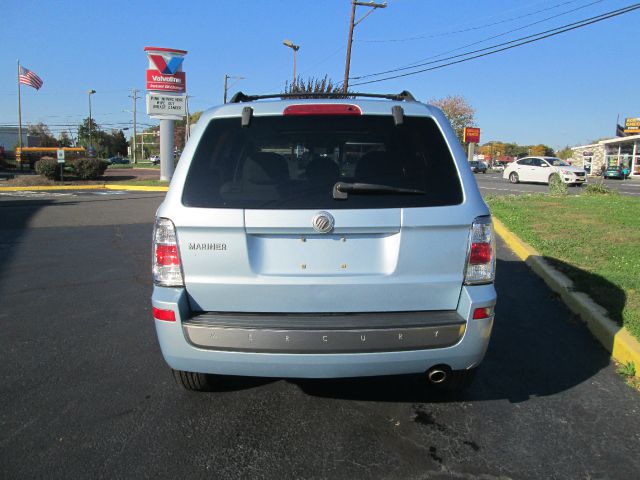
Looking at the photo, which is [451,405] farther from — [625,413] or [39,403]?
[39,403]

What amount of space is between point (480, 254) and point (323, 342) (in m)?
1.01

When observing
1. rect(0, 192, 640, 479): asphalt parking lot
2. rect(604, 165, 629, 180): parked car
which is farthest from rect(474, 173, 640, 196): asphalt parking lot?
rect(0, 192, 640, 479): asphalt parking lot

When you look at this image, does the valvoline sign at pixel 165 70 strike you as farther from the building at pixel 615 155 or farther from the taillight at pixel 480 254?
the building at pixel 615 155

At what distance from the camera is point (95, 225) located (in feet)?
37.7

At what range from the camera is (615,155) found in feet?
173

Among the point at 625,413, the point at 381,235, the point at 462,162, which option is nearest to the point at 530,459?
the point at 625,413

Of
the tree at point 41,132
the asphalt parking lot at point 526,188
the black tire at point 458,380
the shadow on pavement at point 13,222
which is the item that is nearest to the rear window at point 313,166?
the black tire at point 458,380

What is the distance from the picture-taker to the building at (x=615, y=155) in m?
47.8

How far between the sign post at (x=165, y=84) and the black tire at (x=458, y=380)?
2285 cm

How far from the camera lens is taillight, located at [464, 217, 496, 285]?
290cm

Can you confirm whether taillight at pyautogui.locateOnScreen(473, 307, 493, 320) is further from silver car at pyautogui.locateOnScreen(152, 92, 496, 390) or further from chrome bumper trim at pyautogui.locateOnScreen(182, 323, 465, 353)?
chrome bumper trim at pyautogui.locateOnScreen(182, 323, 465, 353)

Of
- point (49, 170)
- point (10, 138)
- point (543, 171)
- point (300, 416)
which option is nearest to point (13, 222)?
point (300, 416)

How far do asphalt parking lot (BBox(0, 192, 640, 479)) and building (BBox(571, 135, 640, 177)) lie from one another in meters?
50.1

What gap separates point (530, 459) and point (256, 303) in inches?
68.0
